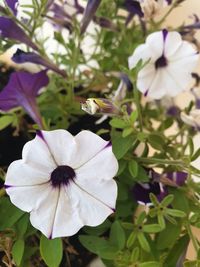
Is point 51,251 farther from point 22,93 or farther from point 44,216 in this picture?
point 22,93

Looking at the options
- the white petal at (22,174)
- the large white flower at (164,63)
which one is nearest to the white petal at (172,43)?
the large white flower at (164,63)

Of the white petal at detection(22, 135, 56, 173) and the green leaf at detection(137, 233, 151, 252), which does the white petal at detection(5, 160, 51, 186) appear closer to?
the white petal at detection(22, 135, 56, 173)

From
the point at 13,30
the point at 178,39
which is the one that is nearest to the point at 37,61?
the point at 13,30

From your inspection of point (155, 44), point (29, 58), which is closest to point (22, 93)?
point (29, 58)

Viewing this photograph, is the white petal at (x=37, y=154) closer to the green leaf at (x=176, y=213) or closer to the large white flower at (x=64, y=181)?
the large white flower at (x=64, y=181)

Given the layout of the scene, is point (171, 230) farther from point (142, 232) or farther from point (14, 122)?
point (14, 122)

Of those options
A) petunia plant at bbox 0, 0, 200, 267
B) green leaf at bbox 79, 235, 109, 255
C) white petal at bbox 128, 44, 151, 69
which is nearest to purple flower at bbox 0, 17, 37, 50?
petunia plant at bbox 0, 0, 200, 267
